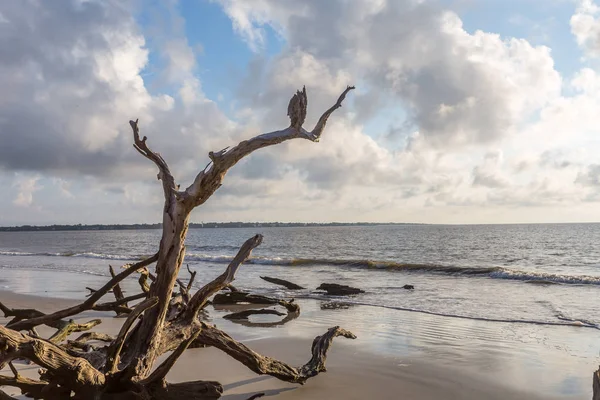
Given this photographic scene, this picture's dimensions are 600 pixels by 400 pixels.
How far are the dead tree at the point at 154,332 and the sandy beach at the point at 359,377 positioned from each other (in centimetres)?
95

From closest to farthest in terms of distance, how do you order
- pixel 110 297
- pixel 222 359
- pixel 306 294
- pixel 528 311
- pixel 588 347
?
pixel 222 359, pixel 588 347, pixel 528 311, pixel 110 297, pixel 306 294

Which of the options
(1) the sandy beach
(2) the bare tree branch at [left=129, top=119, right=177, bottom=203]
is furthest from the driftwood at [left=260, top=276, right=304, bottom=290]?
(2) the bare tree branch at [left=129, top=119, right=177, bottom=203]

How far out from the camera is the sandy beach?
594 centimetres

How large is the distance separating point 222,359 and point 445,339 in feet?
14.8

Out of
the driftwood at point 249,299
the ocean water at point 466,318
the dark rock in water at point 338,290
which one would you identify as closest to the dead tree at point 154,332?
the ocean water at point 466,318

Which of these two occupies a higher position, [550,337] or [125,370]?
[125,370]

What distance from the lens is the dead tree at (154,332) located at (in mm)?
3650

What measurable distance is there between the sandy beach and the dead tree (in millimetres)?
948

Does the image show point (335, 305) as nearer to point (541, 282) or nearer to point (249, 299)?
point (249, 299)

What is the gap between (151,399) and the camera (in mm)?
4129

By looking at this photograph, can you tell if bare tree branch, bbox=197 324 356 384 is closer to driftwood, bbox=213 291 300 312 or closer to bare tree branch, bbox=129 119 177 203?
bare tree branch, bbox=129 119 177 203

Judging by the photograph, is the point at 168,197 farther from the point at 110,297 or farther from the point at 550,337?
the point at 110,297

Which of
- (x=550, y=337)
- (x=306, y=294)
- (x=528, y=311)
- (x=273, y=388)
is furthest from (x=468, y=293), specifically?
(x=273, y=388)

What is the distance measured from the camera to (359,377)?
6621 mm
